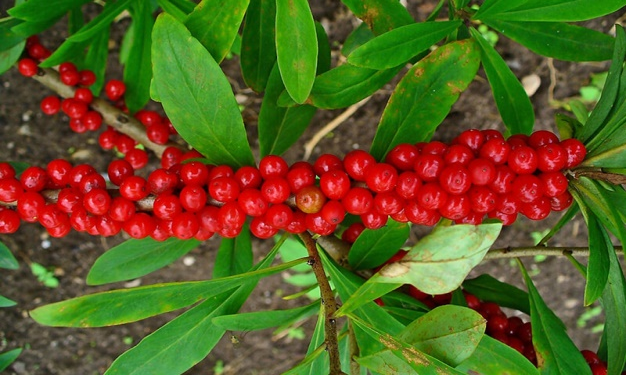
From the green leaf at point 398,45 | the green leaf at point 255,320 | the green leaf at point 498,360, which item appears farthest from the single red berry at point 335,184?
the green leaf at point 498,360

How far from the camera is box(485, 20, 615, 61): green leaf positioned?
147 cm

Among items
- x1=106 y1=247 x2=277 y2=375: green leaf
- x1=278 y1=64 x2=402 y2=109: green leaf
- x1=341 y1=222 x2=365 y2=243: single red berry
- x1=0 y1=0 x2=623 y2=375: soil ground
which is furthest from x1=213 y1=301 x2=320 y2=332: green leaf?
x1=0 y1=0 x2=623 y2=375: soil ground

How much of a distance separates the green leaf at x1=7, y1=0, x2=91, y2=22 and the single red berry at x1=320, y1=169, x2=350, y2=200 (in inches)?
34.2

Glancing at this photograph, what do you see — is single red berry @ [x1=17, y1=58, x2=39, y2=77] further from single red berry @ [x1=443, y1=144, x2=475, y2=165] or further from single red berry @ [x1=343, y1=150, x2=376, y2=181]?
single red berry @ [x1=443, y1=144, x2=475, y2=165]

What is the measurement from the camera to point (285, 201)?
119 centimetres

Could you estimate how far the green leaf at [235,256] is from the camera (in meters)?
1.71

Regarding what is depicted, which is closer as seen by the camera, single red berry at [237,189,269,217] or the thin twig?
single red berry at [237,189,269,217]

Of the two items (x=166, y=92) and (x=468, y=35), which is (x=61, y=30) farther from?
(x=468, y=35)

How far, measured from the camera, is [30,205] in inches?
45.4

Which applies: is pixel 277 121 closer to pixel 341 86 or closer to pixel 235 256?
pixel 341 86

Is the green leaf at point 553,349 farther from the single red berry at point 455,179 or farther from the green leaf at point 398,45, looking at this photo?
the green leaf at point 398,45

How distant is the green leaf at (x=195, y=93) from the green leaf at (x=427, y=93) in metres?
0.35

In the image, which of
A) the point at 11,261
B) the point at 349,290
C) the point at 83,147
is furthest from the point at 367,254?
the point at 83,147

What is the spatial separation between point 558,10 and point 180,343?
1145 mm
